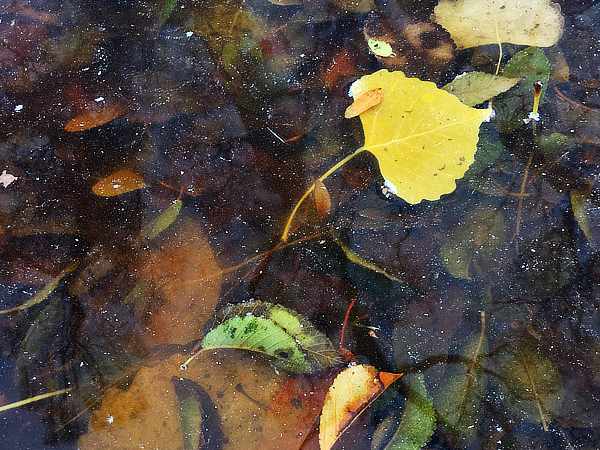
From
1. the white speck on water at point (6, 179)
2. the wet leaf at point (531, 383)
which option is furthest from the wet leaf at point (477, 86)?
the white speck on water at point (6, 179)

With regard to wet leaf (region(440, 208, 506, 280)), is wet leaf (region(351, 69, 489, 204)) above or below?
above

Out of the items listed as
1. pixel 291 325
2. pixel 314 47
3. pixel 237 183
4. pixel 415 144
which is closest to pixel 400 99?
pixel 415 144

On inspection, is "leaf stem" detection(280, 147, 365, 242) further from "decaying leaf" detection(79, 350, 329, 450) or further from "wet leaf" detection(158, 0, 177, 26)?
"wet leaf" detection(158, 0, 177, 26)

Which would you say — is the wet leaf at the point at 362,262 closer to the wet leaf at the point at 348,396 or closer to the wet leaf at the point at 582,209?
the wet leaf at the point at 348,396

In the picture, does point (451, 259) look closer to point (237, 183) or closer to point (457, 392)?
point (457, 392)

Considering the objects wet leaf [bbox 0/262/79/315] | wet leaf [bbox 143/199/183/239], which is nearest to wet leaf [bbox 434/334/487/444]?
wet leaf [bbox 143/199/183/239]

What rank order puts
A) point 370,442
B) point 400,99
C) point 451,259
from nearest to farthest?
point 370,442 < point 451,259 < point 400,99
